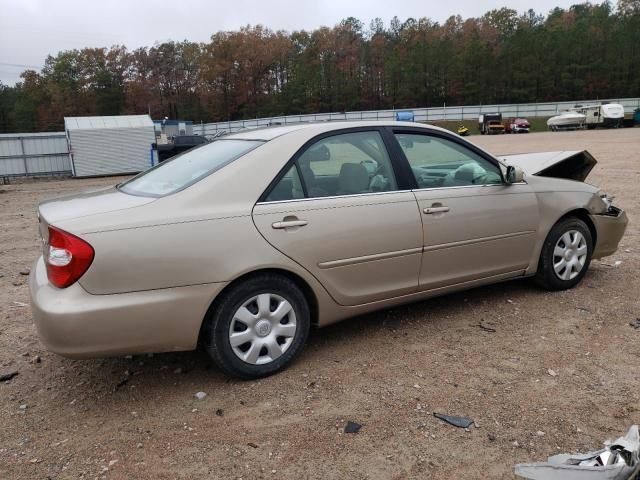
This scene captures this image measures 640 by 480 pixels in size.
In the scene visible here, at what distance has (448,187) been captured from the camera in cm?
402

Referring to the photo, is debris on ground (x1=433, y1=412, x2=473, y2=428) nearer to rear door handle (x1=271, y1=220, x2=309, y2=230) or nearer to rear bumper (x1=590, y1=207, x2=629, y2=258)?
rear door handle (x1=271, y1=220, x2=309, y2=230)

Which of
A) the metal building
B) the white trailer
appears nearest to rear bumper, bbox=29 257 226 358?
the metal building

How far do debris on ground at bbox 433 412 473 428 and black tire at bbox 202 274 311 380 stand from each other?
0.99m

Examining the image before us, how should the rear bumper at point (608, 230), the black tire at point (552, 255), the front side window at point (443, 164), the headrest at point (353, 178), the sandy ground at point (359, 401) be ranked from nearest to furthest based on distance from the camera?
the sandy ground at point (359, 401) < the headrest at point (353, 178) < the front side window at point (443, 164) < the black tire at point (552, 255) < the rear bumper at point (608, 230)

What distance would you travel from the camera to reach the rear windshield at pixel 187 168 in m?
3.36

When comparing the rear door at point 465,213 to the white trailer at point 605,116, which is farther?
the white trailer at point 605,116

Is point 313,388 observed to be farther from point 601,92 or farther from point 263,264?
point 601,92

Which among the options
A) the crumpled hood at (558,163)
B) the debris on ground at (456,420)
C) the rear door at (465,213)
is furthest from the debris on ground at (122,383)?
the crumpled hood at (558,163)

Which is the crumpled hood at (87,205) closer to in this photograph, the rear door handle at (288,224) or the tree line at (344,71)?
the rear door handle at (288,224)

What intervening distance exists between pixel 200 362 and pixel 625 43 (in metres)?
92.0

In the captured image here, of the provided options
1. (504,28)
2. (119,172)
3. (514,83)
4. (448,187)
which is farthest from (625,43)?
(448,187)

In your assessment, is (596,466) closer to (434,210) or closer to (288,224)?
(288,224)

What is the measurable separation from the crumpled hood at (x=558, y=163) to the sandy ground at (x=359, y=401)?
1285mm

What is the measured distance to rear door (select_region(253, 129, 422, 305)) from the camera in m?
3.32
